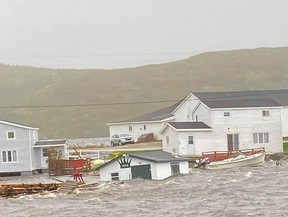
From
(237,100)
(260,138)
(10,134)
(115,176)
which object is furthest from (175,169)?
(237,100)

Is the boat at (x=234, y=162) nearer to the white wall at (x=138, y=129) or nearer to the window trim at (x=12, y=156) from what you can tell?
the window trim at (x=12, y=156)

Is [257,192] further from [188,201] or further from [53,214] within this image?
[53,214]

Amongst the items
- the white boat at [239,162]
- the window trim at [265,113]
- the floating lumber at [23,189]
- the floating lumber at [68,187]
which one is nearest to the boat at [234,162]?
the white boat at [239,162]

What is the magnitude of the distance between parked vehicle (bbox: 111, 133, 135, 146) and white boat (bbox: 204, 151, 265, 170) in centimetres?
2922

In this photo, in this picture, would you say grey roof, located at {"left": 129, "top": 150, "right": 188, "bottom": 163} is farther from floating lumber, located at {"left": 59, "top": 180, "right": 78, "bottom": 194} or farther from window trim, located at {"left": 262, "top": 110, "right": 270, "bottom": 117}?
window trim, located at {"left": 262, "top": 110, "right": 270, "bottom": 117}

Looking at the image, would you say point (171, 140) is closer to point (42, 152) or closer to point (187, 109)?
point (42, 152)

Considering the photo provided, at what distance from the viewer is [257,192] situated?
4441cm

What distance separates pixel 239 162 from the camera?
64000 millimetres

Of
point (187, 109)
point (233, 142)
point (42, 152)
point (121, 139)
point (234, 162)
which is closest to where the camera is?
point (234, 162)

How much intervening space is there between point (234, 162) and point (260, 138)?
1257cm

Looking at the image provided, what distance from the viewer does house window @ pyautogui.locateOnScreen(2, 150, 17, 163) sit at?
231 feet

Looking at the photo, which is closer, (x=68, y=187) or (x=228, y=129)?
(x=68, y=187)

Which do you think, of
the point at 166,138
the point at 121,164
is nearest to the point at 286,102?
the point at 166,138

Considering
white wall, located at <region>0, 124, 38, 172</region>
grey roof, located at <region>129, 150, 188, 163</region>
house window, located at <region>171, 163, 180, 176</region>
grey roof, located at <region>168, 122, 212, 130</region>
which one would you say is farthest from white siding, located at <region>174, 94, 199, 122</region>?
house window, located at <region>171, 163, 180, 176</region>
